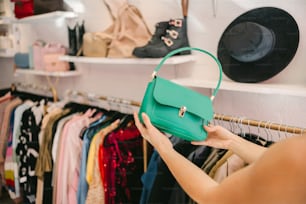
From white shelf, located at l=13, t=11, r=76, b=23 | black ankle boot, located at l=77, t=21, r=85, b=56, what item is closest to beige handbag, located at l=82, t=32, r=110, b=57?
black ankle boot, located at l=77, t=21, r=85, b=56

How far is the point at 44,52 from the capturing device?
1.94 m

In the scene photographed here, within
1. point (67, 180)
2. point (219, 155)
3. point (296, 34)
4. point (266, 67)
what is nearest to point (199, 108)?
point (219, 155)

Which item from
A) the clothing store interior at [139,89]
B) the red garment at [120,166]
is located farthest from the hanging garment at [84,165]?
the red garment at [120,166]

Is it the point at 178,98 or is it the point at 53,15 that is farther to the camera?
the point at 53,15

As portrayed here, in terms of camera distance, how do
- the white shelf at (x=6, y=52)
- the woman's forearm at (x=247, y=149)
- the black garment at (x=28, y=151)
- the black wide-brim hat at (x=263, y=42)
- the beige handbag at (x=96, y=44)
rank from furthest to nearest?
the white shelf at (x=6, y=52), the black garment at (x=28, y=151), the beige handbag at (x=96, y=44), the black wide-brim hat at (x=263, y=42), the woman's forearm at (x=247, y=149)

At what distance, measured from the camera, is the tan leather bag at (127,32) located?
1483 millimetres

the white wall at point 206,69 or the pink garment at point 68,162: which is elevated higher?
the white wall at point 206,69

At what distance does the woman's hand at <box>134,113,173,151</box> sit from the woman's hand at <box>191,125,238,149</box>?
→ 0.50 feet

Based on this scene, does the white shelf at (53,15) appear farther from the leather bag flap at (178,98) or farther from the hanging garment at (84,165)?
the leather bag flap at (178,98)

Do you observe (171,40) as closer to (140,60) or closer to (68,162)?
(140,60)

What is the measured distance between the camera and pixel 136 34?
1503 millimetres

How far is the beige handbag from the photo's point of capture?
1581 mm

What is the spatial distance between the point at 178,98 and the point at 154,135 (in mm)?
150

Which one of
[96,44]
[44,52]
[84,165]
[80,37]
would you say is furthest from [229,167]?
[44,52]
